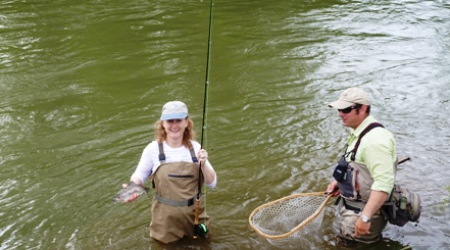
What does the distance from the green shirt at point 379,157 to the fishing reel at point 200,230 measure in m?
1.80

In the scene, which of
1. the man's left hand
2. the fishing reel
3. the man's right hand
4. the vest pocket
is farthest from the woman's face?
the man's left hand

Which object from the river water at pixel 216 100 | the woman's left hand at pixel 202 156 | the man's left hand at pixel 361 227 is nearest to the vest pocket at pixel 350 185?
the man's left hand at pixel 361 227

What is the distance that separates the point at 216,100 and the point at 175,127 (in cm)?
520

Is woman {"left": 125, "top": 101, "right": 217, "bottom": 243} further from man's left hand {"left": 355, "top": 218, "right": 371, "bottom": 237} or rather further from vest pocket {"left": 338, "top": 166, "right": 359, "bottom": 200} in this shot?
man's left hand {"left": 355, "top": 218, "right": 371, "bottom": 237}

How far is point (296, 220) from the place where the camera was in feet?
19.5

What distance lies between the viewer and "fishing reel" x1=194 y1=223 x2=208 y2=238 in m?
5.67

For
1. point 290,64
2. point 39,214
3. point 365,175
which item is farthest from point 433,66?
point 39,214

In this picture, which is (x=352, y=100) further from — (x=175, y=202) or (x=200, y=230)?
(x=200, y=230)

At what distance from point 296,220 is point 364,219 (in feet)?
3.97

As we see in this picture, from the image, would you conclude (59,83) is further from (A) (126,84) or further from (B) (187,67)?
(B) (187,67)

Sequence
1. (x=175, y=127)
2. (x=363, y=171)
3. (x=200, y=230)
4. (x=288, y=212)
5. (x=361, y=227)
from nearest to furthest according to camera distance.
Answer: (x=361, y=227), (x=363, y=171), (x=175, y=127), (x=200, y=230), (x=288, y=212)

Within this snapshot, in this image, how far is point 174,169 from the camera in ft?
17.0

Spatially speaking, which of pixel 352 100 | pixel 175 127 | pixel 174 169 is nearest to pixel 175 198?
pixel 174 169

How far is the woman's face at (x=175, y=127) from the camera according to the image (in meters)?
5.13
